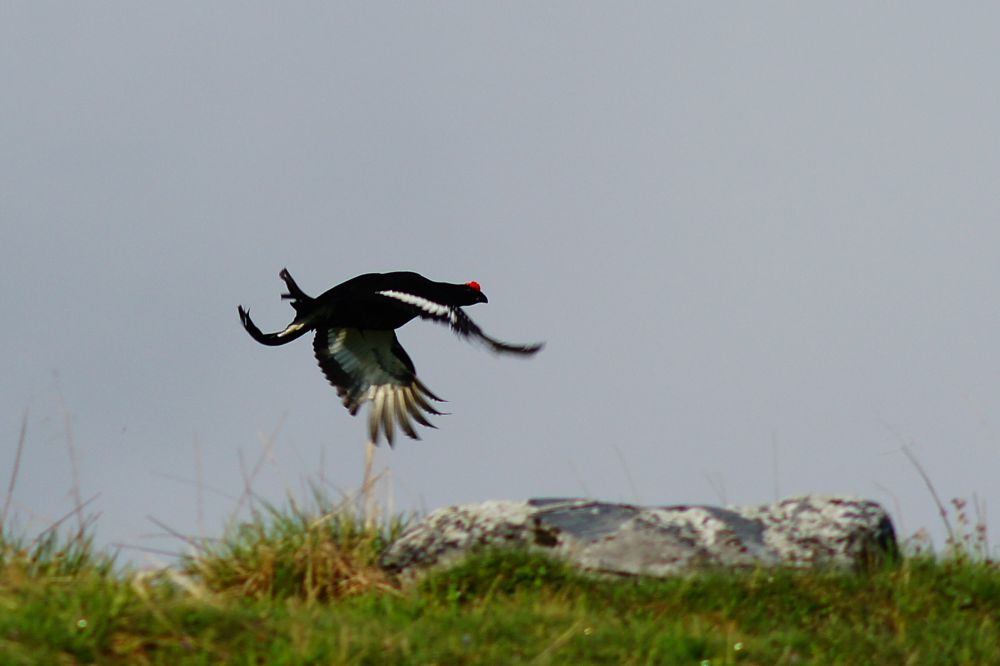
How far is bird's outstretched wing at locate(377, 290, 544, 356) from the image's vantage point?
360 inches

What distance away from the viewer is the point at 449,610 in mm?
7137

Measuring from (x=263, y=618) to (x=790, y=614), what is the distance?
296 centimetres

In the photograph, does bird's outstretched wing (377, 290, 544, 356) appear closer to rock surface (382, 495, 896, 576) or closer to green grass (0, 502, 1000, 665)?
rock surface (382, 495, 896, 576)

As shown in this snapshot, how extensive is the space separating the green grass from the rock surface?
18 centimetres

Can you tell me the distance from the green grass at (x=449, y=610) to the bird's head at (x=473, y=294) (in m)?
3.05

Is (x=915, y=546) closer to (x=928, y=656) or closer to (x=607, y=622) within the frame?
(x=928, y=656)

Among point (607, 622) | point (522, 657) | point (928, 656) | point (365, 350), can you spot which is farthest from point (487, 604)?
point (365, 350)

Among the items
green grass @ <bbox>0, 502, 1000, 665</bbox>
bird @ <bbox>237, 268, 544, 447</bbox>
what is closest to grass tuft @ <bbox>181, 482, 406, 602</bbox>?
green grass @ <bbox>0, 502, 1000, 665</bbox>

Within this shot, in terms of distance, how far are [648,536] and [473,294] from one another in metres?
3.79

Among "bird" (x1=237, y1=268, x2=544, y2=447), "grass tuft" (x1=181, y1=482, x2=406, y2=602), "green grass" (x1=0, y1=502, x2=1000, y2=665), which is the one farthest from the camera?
"bird" (x1=237, y1=268, x2=544, y2=447)

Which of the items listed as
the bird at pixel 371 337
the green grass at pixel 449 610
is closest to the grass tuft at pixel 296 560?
the green grass at pixel 449 610

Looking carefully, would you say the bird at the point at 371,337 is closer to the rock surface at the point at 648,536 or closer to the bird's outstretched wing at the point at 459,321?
the bird's outstretched wing at the point at 459,321

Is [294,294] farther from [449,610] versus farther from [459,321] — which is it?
[449,610]

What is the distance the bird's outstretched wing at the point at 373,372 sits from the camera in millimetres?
11383
